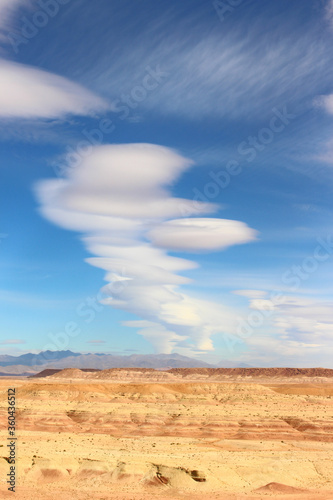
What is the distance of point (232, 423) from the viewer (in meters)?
94.5

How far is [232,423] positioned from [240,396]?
29789 millimetres

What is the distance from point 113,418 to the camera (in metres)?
99.1

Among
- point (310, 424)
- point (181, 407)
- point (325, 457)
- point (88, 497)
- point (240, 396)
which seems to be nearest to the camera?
point (88, 497)

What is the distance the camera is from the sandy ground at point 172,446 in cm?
5222

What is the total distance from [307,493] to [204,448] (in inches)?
930

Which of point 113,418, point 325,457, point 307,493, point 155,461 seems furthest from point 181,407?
point 307,493

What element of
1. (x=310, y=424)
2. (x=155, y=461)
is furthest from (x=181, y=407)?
(x=155, y=461)

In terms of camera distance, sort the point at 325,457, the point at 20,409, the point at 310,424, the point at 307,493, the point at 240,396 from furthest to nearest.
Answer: the point at 240,396
the point at 20,409
the point at 310,424
the point at 325,457
the point at 307,493

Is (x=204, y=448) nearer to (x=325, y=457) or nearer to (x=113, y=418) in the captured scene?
(x=325, y=457)

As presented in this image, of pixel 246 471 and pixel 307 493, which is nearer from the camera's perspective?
pixel 307 493

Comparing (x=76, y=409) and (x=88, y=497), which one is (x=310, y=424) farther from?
(x=88, y=497)

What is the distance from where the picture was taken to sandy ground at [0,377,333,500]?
171 feet

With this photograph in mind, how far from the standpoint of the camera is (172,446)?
76062 mm

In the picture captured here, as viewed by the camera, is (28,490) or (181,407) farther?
(181,407)
